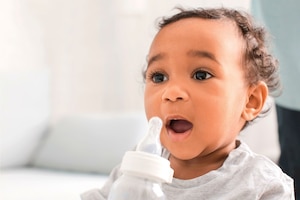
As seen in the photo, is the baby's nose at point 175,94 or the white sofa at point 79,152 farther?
the white sofa at point 79,152

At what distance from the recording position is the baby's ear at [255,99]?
2.76ft

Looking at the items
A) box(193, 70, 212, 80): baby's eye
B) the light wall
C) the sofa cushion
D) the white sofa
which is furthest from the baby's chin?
the light wall

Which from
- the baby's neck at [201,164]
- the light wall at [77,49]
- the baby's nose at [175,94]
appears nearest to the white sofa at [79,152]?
the light wall at [77,49]

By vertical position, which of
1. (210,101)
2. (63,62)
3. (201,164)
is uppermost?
(210,101)

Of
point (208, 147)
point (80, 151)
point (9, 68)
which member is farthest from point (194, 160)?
point (9, 68)

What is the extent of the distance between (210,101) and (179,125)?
0.06 m

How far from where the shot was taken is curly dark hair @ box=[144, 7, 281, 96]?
2.71 feet

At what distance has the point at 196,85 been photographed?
758 millimetres

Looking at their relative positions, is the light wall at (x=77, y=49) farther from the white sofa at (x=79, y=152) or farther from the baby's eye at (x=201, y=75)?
the baby's eye at (x=201, y=75)

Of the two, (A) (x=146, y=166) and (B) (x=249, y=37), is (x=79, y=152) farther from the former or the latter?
(A) (x=146, y=166)

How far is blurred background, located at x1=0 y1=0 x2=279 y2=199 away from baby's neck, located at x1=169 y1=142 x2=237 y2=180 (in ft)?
→ 3.77

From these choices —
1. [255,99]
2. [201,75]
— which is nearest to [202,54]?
[201,75]

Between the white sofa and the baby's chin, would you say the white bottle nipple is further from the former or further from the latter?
the white sofa

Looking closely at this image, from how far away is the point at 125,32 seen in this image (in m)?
2.13
